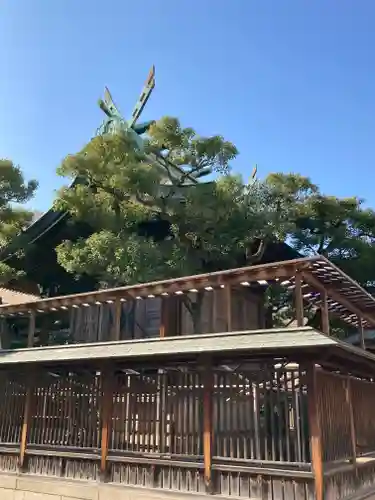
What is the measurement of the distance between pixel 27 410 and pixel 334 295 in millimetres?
6415

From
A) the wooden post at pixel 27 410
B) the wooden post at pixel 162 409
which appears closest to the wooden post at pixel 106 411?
the wooden post at pixel 162 409

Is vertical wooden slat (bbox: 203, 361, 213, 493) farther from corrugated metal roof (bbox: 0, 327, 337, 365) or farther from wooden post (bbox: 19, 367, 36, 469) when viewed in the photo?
wooden post (bbox: 19, 367, 36, 469)

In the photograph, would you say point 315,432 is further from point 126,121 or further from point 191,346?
point 126,121

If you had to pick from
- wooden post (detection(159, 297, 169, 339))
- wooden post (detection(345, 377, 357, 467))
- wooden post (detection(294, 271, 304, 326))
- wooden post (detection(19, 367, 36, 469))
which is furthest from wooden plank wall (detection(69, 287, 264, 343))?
wooden post (detection(294, 271, 304, 326))

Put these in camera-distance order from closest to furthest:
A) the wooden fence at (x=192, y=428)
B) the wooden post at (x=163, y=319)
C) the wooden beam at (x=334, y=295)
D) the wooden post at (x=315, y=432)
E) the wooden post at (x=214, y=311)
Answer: the wooden post at (x=315, y=432)
the wooden fence at (x=192, y=428)
the wooden beam at (x=334, y=295)
the wooden post at (x=163, y=319)
the wooden post at (x=214, y=311)

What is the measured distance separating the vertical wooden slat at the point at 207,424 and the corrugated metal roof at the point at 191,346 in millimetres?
594

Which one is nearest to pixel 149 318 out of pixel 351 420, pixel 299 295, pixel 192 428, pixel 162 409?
pixel 162 409

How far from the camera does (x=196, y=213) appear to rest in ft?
43.8

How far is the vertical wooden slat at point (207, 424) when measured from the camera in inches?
292

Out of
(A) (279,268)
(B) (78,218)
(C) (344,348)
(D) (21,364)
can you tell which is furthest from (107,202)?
(C) (344,348)

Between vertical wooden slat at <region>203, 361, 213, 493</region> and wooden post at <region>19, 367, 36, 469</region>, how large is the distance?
13.1 ft

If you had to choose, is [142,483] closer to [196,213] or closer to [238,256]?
[196,213]

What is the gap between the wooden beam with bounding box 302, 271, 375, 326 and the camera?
25.2ft

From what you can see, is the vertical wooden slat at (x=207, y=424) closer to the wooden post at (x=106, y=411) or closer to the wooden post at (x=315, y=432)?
the wooden post at (x=315, y=432)
